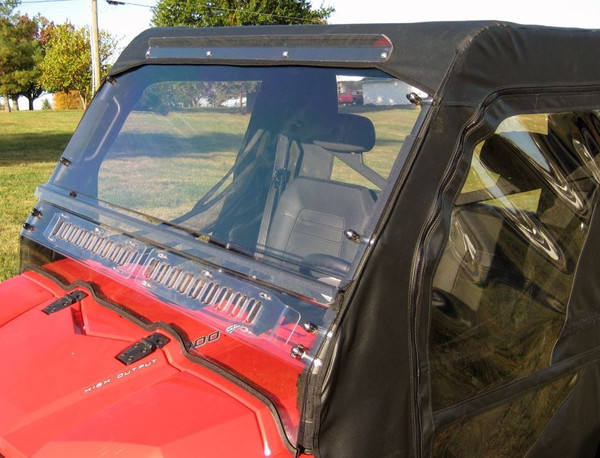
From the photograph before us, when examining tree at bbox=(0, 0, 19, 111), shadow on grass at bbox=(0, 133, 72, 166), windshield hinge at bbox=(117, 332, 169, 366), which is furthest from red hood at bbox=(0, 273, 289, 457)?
tree at bbox=(0, 0, 19, 111)

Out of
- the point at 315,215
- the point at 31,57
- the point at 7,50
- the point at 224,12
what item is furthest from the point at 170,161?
the point at 31,57

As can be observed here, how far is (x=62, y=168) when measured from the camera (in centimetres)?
254

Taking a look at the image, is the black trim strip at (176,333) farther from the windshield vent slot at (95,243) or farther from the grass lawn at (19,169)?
the grass lawn at (19,169)

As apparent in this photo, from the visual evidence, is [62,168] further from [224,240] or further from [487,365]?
[487,365]

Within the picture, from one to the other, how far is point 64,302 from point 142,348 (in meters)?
0.43

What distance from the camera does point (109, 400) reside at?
1703 mm

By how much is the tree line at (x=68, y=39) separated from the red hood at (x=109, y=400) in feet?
76.5

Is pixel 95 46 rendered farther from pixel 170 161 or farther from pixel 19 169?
pixel 170 161

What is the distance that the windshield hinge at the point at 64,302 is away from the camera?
213 centimetres

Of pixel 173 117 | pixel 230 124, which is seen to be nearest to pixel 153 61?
pixel 173 117

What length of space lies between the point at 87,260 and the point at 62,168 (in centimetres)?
51

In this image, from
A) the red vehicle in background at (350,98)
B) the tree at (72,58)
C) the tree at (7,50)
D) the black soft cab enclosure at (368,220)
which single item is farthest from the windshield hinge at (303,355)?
the tree at (7,50)

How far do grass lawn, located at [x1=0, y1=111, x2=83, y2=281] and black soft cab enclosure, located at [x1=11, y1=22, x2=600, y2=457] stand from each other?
11.6ft

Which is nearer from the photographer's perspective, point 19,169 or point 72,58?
point 19,169
